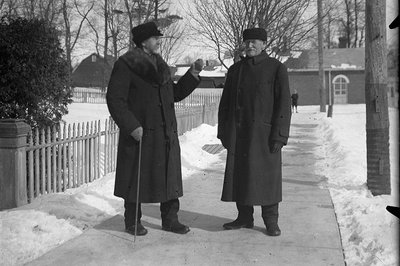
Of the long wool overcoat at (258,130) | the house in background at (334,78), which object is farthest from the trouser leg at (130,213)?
the house in background at (334,78)

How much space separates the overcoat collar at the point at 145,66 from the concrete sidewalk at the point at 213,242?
1.53 meters

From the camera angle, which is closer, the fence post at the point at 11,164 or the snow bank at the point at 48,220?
the snow bank at the point at 48,220

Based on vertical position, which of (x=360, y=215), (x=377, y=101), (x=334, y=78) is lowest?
(x=360, y=215)

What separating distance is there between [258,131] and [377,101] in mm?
2581

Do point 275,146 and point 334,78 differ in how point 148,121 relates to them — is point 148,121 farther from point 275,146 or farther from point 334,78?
point 334,78

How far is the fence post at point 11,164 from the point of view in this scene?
6.14m

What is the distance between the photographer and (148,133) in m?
4.79

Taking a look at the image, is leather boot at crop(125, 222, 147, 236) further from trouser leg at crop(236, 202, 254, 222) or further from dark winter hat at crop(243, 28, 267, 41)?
dark winter hat at crop(243, 28, 267, 41)

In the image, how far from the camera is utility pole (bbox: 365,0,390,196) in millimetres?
6676

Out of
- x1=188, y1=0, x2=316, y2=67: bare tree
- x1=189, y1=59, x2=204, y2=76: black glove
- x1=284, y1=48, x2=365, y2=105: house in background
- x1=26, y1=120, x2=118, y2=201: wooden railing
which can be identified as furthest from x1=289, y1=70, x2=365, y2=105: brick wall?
x1=189, y1=59, x2=204, y2=76: black glove

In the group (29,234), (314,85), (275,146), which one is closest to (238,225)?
(275,146)

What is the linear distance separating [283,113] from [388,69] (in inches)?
113

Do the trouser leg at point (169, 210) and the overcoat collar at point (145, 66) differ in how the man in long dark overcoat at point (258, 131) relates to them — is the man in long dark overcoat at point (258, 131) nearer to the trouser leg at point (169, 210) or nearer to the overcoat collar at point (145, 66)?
the trouser leg at point (169, 210)

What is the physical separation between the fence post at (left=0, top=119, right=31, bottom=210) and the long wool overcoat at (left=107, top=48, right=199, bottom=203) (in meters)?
1.96
